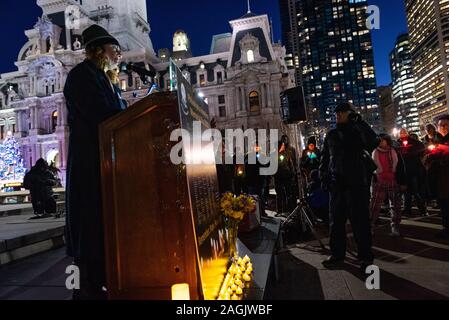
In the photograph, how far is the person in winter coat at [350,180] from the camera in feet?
12.6

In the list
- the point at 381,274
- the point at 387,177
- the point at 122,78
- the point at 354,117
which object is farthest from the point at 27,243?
the point at 122,78

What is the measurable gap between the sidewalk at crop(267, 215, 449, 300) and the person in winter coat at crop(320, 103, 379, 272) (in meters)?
0.32

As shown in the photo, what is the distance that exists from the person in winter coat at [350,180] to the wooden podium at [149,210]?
2.67 m

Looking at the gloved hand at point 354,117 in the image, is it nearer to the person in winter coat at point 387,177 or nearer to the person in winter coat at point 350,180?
the person in winter coat at point 350,180

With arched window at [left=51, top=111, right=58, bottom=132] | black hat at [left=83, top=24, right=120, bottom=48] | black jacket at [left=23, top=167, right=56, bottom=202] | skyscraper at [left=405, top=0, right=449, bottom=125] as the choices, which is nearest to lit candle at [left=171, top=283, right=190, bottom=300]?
black hat at [left=83, top=24, right=120, bottom=48]

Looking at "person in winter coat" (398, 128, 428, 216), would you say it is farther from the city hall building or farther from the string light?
the string light

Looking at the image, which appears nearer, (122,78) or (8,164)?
(8,164)

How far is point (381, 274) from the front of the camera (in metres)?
3.63

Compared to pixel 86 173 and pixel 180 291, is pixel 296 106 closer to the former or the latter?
pixel 86 173

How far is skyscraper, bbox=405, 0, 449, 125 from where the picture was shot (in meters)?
108

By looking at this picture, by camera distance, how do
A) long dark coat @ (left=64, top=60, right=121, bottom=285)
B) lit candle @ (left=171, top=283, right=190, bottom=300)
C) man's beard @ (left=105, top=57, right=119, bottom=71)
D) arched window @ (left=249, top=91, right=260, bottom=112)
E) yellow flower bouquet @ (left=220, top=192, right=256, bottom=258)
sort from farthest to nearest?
arched window @ (left=249, top=91, right=260, bottom=112), yellow flower bouquet @ (left=220, top=192, right=256, bottom=258), man's beard @ (left=105, top=57, right=119, bottom=71), long dark coat @ (left=64, top=60, right=121, bottom=285), lit candle @ (left=171, top=283, right=190, bottom=300)

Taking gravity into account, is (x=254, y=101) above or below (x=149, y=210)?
above

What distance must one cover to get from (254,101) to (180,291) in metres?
38.2
